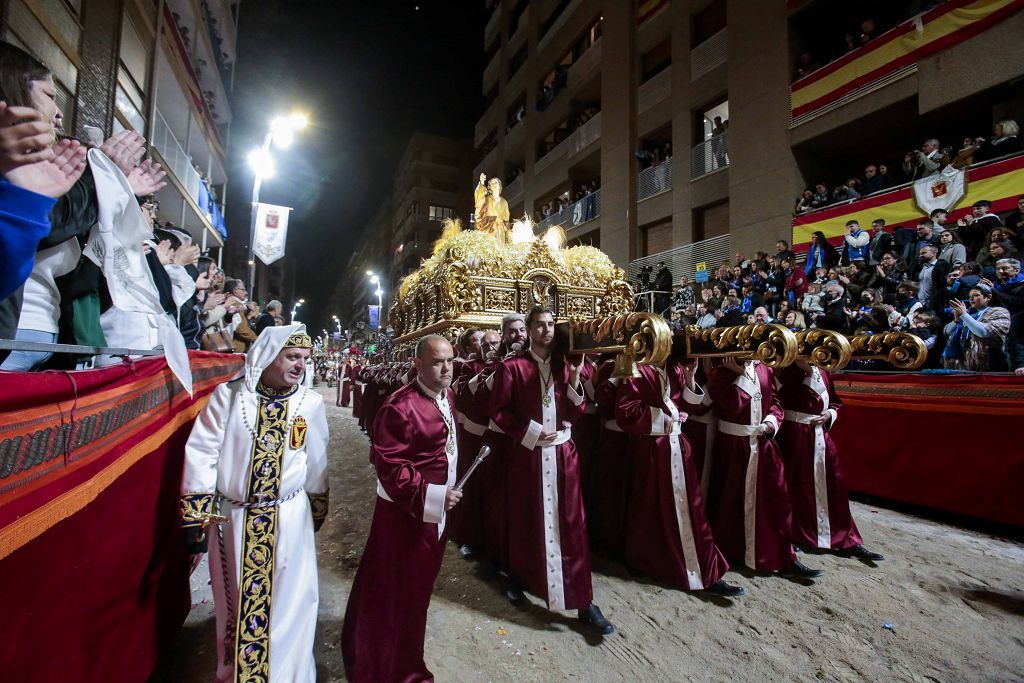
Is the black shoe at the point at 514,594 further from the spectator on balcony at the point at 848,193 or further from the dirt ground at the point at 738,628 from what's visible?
the spectator on balcony at the point at 848,193

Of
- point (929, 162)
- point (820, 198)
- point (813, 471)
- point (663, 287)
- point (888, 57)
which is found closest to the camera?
point (813, 471)

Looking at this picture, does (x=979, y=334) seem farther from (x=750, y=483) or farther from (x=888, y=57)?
(x=888, y=57)

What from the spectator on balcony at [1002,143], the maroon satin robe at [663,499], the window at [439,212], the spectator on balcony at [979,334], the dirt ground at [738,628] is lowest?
the dirt ground at [738,628]

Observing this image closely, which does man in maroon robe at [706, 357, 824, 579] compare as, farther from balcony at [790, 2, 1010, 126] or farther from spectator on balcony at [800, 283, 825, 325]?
balcony at [790, 2, 1010, 126]

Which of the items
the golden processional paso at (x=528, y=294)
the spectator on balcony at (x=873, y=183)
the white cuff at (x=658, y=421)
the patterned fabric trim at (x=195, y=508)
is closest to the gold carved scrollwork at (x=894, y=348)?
the golden processional paso at (x=528, y=294)

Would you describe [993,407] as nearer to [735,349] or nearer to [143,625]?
[735,349]

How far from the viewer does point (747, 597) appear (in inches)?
133

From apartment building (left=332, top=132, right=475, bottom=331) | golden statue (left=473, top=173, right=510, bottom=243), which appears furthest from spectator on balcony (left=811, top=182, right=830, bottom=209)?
apartment building (left=332, top=132, right=475, bottom=331)

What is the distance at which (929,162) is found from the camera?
8656 mm

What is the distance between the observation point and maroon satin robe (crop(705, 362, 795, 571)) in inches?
148

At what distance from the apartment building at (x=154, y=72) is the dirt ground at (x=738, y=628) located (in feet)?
10.5

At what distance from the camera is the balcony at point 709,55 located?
45.1ft

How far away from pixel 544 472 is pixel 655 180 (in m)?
15.0

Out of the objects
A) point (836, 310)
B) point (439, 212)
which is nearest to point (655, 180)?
point (836, 310)
